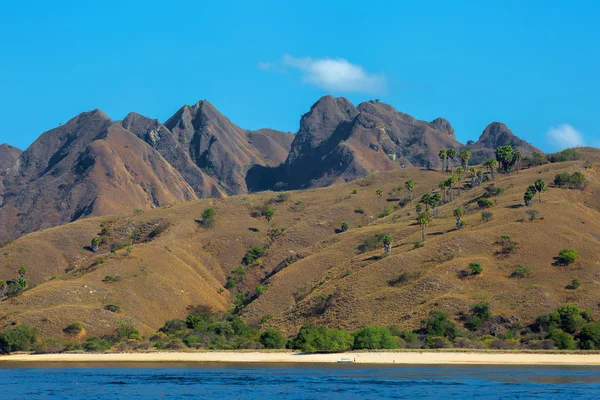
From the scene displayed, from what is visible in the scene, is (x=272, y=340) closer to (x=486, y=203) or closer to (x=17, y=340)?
(x=17, y=340)

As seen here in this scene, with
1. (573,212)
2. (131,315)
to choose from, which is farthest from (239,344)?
(573,212)

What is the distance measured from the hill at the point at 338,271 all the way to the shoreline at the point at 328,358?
55.7ft

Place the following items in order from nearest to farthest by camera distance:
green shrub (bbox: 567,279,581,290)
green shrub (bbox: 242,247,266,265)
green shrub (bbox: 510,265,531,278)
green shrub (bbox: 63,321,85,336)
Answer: green shrub (bbox: 567,279,581,290) → green shrub (bbox: 510,265,531,278) → green shrub (bbox: 63,321,85,336) → green shrub (bbox: 242,247,266,265)

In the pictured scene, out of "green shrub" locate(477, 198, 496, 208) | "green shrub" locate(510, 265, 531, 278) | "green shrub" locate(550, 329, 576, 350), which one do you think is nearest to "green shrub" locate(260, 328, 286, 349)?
"green shrub" locate(550, 329, 576, 350)

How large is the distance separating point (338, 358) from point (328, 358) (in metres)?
1.51

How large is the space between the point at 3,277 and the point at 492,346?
113483 mm

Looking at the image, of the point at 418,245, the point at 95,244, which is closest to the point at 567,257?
the point at 418,245

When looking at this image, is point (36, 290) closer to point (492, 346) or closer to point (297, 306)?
point (297, 306)

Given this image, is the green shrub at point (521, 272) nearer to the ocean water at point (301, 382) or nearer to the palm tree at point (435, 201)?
the ocean water at point (301, 382)

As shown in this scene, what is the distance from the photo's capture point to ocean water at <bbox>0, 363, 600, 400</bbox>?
6812 centimetres

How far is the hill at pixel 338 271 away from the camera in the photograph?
130 meters

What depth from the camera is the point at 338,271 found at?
157500 millimetres

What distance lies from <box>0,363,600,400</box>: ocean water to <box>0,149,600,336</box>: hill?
34576 mm

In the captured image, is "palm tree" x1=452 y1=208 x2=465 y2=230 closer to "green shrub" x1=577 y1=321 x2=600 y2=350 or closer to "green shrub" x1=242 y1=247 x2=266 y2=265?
"green shrub" x1=577 y1=321 x2=600 y2=350
